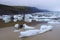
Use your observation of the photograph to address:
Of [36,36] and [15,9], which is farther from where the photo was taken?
[15,9]

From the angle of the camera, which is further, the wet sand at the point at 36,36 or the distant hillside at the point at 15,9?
the distant hillside at the point at 15,9

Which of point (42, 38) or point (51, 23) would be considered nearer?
point (42, 38)

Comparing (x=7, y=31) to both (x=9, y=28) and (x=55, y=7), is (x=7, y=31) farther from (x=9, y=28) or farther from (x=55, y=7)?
(x=55, y=7)

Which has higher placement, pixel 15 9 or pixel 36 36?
pixel 15 9

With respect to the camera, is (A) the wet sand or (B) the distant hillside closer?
(A) the wet sand

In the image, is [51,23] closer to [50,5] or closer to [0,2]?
[50,5]

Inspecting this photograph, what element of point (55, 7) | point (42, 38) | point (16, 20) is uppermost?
point (55, 7)

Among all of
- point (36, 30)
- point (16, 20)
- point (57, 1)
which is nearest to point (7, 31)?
point (16, 20)

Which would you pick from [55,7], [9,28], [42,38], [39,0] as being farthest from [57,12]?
[9,28]

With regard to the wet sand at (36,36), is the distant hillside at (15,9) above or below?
above

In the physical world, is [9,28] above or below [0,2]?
below

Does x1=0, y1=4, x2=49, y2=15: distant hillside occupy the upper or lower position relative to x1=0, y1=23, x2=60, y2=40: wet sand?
upper

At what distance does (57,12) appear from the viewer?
1.15m

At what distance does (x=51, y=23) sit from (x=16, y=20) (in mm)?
330
